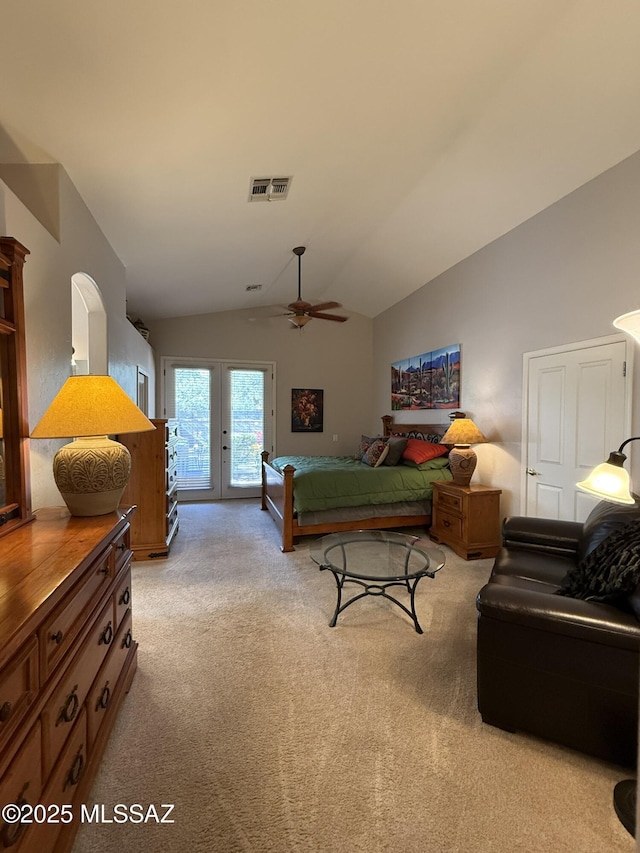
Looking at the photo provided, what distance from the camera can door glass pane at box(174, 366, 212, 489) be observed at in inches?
237

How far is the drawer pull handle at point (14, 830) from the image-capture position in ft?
2.73

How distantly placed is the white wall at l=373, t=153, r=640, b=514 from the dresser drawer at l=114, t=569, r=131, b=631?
3.18 m

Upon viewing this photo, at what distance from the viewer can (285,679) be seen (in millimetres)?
1964

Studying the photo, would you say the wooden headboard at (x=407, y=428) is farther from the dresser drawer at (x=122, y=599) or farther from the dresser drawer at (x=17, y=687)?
the dresser drawer at (x=17, y=687)

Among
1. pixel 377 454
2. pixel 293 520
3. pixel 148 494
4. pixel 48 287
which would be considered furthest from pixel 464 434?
pixel 48 287

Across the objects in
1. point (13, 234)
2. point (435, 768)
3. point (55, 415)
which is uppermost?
point (13, 234)

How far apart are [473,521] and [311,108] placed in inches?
134

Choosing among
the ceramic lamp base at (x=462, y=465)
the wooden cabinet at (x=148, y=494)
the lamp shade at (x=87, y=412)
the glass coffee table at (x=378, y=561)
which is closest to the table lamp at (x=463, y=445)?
the ceramic lamp base at (x=462, y=465)

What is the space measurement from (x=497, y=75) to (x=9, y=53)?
7.84ft

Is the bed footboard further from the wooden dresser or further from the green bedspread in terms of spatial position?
the wooden dresser

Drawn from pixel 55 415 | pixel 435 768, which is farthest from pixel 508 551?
pixel 55 415

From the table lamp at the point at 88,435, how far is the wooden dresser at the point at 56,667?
10 centimetres

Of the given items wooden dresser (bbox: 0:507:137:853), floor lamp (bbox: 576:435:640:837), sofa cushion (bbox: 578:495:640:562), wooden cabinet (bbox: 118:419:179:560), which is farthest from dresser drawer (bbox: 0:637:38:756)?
wooden cabinet (bbox: 118:419:179:560)

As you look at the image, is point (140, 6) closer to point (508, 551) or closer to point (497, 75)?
point (497, 75)
